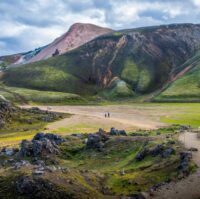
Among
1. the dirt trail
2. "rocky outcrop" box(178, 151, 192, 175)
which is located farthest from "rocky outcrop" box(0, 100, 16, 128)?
the dirt trail

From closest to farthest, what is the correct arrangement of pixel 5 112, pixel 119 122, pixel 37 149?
pixel 37 149 < pixel 119 122 < pixel 5 112

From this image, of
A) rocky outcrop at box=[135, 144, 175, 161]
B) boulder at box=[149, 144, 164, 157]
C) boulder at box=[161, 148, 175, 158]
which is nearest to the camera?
boulder at box=[161, 148, 175, 158]

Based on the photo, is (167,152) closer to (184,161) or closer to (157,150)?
(157,150)

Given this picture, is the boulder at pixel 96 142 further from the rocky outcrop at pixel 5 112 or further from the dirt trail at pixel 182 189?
the rocky outcrop at pixel 5 112

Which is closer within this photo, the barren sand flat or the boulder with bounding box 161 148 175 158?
the boulder with bounding box 161 148 175 158

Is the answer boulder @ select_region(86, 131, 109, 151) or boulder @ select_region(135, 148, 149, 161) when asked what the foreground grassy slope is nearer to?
boulder @ select_region(135, 148, 149, 161)

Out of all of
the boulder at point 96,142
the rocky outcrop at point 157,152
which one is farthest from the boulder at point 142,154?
the boulder at point 96,142

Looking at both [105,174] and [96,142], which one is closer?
[105,174]

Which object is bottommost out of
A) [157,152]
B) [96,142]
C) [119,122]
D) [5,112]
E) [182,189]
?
[119,122]

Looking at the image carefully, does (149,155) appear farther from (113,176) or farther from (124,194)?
(124,194)

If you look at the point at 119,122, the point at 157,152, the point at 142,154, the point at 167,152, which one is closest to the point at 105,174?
the point at 142,154

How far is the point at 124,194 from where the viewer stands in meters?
55.8

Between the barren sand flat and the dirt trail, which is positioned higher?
the dirt trail

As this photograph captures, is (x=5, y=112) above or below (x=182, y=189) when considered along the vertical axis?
above
